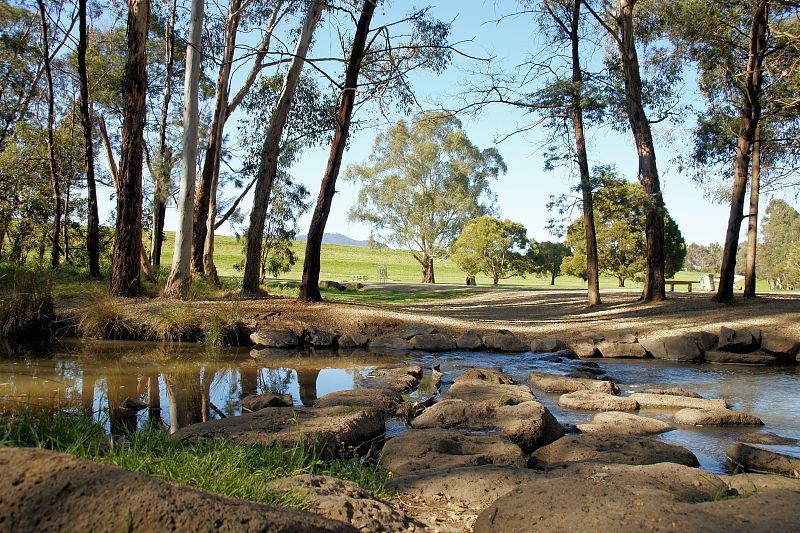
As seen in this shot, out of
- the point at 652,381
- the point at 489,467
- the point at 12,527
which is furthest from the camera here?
the point at 652,381

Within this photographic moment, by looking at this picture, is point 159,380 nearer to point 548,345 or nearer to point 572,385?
Result: point 572,385

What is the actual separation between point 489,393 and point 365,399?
4.16 ft

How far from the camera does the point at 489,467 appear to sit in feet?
11.1

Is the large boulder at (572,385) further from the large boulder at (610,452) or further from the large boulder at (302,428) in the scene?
the large boulder at (302,428)

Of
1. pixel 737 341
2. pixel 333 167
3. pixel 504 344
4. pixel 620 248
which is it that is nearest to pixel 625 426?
pixel 504 344

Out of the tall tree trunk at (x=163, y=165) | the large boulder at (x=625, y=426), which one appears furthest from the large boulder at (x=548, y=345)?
the tall tree trunk at (x=163, y=165)

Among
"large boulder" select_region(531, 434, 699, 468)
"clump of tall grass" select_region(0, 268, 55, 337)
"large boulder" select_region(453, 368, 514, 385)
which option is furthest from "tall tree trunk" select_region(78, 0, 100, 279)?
"large boulder" select_region(531, 434, 699, 468)

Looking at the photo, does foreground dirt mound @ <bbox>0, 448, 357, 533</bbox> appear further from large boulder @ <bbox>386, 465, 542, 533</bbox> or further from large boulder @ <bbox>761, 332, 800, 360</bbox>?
large boulder @ <bbox>761, 332, 800, 360</bbox>

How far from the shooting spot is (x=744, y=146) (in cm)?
1338

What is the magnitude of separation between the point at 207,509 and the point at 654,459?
3.11m

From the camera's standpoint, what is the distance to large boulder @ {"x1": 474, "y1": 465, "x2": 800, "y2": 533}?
215cm

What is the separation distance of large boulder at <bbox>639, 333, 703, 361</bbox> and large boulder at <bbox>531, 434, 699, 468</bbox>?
239 inches

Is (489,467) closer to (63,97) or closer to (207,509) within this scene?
(207,509)

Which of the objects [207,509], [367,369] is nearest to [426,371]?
[367,369]
